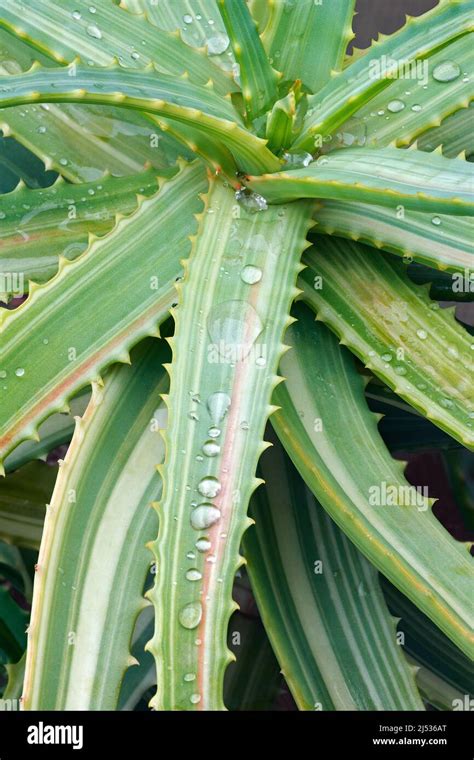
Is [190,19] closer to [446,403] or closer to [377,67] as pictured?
[377,67]

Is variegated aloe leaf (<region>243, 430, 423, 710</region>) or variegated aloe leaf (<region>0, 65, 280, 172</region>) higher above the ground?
variegated aloe leaf (<region>0, 65, 280, 172</region>)

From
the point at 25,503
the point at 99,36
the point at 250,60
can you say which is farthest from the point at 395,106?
the point at 25,503

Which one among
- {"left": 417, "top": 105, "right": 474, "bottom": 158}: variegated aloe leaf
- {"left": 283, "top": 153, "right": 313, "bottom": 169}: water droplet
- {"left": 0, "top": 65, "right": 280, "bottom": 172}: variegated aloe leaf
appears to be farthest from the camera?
{"left": 417, "top": 105, "right": 474, "bottom": 158}: variegated aloe leaf

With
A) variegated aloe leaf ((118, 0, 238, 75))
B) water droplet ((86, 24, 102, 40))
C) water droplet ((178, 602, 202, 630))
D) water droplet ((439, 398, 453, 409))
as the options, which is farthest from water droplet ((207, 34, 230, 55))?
water droplet ((178, 602, 202, 630))

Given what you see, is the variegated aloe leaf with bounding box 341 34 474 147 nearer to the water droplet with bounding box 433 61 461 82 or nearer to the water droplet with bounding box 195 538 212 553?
the water droplet with bounding box 433 61 461 82

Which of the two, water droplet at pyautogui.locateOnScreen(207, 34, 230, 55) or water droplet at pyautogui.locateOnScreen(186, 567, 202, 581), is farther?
water droplet at pyautogui.locateOnScreen(207, 34, 230, 55)

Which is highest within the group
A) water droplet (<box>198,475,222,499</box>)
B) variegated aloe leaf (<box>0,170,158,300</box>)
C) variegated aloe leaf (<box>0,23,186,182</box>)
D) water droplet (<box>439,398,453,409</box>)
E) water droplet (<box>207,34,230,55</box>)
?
water droplet (<box>207,34,230,55</box>)
